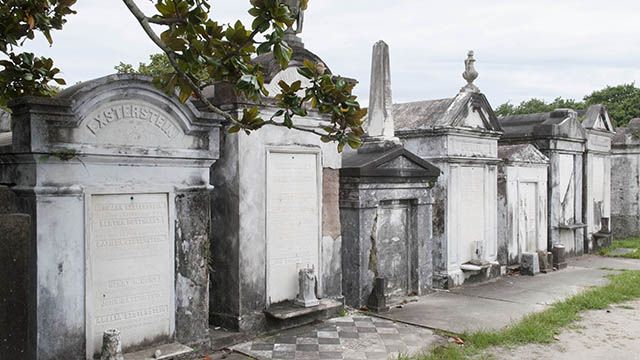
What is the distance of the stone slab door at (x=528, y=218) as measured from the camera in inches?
408

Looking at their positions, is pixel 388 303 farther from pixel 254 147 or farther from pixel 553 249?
pixel 553 249

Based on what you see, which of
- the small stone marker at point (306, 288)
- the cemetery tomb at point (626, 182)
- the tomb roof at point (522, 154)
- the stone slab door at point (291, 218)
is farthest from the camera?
the cemetery tomb at point (626, 182)

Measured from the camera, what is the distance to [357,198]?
7109 mm

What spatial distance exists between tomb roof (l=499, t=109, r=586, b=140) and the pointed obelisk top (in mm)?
4885

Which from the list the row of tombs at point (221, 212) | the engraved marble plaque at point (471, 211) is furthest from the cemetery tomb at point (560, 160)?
the engraved marble plaque at point (471, 211)

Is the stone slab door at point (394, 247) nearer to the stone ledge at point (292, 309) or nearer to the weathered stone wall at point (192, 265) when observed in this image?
the stone ledge at point (292, 309)

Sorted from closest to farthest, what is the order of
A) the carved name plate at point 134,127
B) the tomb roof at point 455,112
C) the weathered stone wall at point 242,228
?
the carved name plate at point 134,127
the weathered stone wall at point 242,228
the tomb roof at point 455,112

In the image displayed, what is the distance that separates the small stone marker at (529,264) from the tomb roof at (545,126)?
2.76 m

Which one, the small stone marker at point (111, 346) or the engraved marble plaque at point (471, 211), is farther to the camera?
the engraved marble plaque at point (471, 211)

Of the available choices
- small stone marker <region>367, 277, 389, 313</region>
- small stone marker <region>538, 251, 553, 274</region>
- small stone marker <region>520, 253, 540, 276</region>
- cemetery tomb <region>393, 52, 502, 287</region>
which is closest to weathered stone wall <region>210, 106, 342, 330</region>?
small stone marker <region>367, 277, 389, 313</region>

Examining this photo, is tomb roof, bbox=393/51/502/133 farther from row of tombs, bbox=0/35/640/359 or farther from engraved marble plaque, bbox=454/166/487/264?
engraved marble plaque, bbox=454/166/487/264

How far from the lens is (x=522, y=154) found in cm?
1031

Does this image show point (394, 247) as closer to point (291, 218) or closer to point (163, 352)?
point (291, 218)

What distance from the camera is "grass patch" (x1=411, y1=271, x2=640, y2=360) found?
5.51 metres
